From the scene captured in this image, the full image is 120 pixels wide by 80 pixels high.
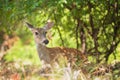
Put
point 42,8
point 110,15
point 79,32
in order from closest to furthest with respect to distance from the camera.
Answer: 1. point 42,8
2. point 110,15
3. point 79,32

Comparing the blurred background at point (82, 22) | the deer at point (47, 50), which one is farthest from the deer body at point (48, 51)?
Answer: the blurred background at point (82, 22)

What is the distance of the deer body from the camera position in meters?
9.26

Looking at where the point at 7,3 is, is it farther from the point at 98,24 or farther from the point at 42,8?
the point at 98,24

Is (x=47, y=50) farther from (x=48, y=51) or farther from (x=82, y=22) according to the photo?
(x=82, y=22)

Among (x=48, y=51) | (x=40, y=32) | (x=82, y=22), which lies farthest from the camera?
(x=82, y=22)

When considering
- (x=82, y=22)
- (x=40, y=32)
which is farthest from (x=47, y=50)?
(x=82, y=22)

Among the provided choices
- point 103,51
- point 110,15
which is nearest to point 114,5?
point 110,15

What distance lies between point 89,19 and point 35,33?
1.45m

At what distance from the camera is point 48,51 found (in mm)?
9594

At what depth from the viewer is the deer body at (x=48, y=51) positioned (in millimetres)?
9260

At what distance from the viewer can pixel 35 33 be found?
993 centimetres

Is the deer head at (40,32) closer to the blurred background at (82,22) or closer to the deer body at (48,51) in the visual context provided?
the deer body at (48,51)

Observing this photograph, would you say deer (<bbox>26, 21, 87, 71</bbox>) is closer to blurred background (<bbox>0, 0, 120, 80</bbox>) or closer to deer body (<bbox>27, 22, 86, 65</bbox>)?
deer body (<bbox>27, 22, 86, 65</bbox>)

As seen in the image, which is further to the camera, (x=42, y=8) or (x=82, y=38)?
(x=82, y=38)
